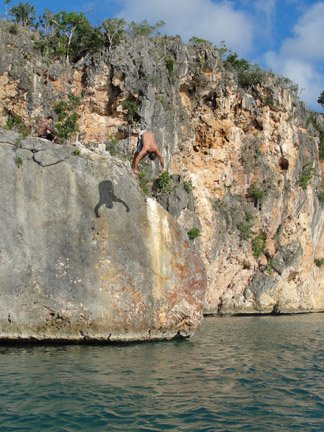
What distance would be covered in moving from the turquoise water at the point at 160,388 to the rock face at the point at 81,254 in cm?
95

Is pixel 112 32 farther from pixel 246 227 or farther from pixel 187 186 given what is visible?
pixel 246 227

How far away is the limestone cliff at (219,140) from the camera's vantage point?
33.5 metres

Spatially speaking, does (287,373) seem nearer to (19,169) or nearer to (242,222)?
(19,169)

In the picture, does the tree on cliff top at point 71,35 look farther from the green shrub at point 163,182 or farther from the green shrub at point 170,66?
the green shrub at point 163,182

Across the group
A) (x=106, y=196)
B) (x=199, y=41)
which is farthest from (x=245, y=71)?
(x=106, y=196)

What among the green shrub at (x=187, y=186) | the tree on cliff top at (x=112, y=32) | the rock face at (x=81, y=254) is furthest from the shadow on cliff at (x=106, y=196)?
the tree on cliff top at (x=112, y=32)

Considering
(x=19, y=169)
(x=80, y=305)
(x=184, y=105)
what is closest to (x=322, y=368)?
(x=80, y=305)

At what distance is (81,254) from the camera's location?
18375 millimetres

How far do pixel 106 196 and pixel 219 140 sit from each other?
22.8m

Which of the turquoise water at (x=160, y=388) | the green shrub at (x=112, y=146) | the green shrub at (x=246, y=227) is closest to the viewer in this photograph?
the turquoise water at (x=160, y=388)

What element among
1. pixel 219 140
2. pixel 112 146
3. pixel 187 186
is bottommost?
pixel 187 186

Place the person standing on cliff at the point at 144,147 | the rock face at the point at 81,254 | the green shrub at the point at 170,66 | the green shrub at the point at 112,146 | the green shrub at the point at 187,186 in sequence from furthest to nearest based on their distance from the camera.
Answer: the green shrub at the point at 170,66 → the green shrub at the point at 187,186 → the green shrub at the point at 112,146 → the rock face at the point at 81,254 → the person standing on cliff at the point at 144,147

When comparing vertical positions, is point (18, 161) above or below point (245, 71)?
below

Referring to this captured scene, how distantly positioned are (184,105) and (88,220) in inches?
866
